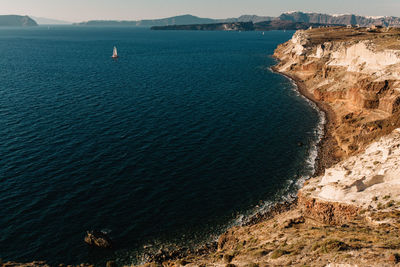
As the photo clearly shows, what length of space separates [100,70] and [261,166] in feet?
387

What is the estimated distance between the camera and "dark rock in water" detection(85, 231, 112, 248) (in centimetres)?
3600

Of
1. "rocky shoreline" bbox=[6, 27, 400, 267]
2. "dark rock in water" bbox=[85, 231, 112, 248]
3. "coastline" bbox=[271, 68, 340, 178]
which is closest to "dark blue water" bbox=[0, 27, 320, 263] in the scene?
"dark rock in water" bbox=[85, 231, 112, 248]

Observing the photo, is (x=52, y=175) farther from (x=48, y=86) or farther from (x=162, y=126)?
(x=48, y=86)

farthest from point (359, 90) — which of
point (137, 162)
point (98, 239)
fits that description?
point (98, 239)

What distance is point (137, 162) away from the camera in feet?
180

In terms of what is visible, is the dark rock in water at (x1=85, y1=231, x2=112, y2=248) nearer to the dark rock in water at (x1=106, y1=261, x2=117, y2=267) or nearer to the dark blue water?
the dark blue water

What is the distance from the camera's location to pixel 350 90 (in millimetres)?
77000

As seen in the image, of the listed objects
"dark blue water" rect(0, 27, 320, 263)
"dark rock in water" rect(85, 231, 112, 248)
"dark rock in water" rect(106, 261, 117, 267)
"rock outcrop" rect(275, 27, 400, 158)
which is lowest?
"dark rock in water" rect(106, 261, 117, 267)

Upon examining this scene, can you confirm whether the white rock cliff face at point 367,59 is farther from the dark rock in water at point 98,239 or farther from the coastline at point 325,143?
the dark rock in water at point 98,239

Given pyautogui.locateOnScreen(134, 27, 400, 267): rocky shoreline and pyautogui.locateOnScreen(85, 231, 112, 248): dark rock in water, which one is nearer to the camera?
pyautogui.locateOnScreen(134, 27, 400, 267): rocky shoreline

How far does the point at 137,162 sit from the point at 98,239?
807 inches

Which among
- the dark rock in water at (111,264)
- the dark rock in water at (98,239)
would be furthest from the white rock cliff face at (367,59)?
the dark rock in water at (111,264)

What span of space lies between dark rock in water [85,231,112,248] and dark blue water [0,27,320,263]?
109 cm

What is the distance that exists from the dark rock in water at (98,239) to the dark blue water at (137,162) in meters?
1.09
